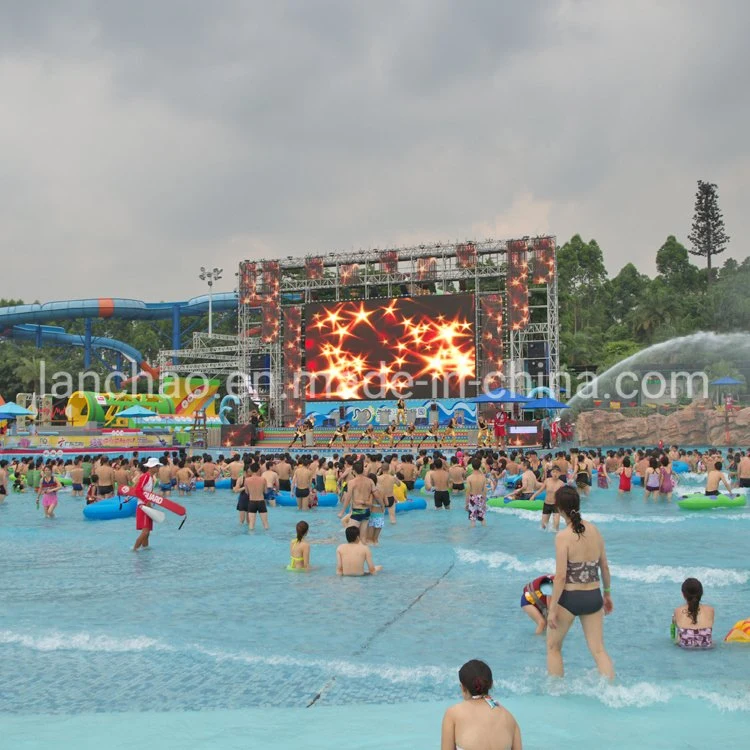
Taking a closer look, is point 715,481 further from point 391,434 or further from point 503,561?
point 391,434

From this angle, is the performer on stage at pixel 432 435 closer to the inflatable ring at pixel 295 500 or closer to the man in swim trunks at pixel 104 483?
the inflatable ring at pixel 295 500

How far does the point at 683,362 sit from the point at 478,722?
160ft

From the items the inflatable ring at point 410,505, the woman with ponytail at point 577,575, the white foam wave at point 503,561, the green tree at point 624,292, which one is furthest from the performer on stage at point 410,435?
the green tree at point 624,292

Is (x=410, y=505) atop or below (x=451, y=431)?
below

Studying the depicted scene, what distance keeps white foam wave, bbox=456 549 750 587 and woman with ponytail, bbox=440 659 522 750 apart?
7.05 m

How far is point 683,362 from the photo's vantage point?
49062 mm

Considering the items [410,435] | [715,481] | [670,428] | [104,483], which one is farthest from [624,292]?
[104,483]

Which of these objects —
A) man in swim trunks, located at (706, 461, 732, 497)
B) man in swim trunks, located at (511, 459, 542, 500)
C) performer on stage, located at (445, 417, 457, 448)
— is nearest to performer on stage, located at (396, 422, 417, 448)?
performer on stage, located at (445, 417, 457, 448)

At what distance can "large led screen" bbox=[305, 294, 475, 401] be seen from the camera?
4125 cm

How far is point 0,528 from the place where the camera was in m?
16.6

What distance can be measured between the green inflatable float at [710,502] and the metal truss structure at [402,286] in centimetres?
2196

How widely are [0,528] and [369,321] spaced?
27880 millimetres

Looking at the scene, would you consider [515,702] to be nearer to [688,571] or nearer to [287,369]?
[688,571]

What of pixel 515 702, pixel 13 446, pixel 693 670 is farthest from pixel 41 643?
pixel 13 446
